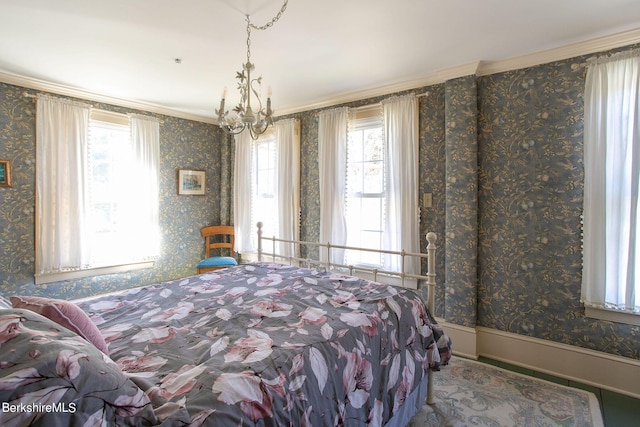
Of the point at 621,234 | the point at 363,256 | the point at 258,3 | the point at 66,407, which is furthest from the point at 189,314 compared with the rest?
the point at 621,234

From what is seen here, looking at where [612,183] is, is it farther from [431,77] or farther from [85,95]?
[85,95]

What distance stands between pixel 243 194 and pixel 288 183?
0.92 m

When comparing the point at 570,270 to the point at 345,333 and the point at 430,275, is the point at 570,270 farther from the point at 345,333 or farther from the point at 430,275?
the point at 345,333

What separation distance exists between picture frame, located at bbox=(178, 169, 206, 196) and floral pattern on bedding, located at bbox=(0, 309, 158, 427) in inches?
155

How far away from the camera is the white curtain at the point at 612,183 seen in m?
2.36

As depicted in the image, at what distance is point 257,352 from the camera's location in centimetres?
133

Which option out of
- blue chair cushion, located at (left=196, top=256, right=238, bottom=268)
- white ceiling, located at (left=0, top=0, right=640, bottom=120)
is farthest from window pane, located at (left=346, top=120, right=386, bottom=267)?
blue chair cushion, located at (left=196, top=256, right=238, bottom=268)

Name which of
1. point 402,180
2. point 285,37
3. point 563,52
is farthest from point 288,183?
point 563,52

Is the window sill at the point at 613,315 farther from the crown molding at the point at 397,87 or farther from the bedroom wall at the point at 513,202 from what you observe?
the crown molding at the point at 397,87

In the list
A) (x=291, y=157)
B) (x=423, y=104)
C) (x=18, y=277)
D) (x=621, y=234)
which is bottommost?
(x=18, y=277)

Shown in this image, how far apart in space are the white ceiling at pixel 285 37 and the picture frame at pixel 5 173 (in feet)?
2.83

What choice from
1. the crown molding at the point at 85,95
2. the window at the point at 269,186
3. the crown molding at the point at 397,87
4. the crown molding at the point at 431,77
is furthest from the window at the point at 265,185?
the crown molding at the point at 85,95

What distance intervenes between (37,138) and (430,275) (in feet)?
13.6

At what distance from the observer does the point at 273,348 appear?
1.37 metres
